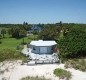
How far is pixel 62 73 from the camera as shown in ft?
71.0

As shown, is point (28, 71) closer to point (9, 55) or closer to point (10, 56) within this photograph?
point (10, 56)

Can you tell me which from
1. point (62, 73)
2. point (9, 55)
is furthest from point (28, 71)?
point (9, 55)

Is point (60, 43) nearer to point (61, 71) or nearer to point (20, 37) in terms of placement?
point (61, 71)

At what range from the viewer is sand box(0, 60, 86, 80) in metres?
21.2

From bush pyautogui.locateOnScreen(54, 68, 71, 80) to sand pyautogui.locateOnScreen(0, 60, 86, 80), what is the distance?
47 cm

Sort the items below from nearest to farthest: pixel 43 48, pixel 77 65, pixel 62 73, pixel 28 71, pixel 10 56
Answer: pixel 62 73
pixel 28 71
pixel 77 65
pixel 10 56
pixel 43 48

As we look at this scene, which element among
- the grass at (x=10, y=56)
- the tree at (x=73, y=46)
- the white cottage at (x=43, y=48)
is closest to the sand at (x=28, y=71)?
the grass at (x=10, y=56)

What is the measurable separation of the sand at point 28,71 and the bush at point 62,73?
1.53 ft

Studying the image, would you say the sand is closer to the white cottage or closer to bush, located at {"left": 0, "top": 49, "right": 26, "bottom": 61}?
bush, located at {"left": 0, "top": 49, "right": 26, "bottom": 61}

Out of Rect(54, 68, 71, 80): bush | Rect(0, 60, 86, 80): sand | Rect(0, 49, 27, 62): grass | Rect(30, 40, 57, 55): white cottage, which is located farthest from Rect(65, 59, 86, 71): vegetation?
Rect(30, 40, 57, 55): white cottage

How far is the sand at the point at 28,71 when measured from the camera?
21.2m

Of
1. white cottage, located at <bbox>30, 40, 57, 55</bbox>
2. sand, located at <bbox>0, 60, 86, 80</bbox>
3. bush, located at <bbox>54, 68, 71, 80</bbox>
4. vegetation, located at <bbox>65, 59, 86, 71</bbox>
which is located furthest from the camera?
white cottage, located at <bbox>30, 40, 57, 55</bbox>

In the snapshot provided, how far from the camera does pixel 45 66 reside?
24.7 metres

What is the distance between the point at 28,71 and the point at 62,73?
422cm
